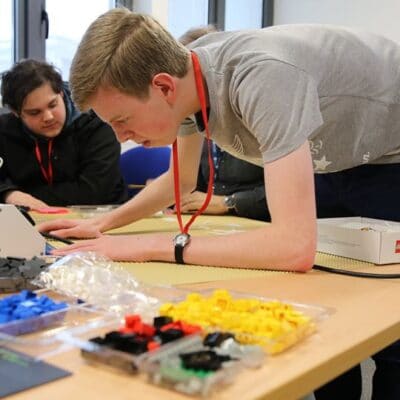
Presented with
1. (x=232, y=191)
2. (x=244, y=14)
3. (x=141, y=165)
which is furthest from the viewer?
(x=244, y=14)

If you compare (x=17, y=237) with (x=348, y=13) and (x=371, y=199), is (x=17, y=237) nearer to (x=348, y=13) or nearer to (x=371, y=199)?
(x=371, y=199)

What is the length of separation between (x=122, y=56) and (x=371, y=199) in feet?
1.88

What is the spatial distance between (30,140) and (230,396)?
2.14 meters

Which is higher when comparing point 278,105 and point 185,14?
point 185,14

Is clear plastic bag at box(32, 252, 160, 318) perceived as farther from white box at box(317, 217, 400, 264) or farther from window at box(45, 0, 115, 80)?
window at box(45, 0, 115, 80)

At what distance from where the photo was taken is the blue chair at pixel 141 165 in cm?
257

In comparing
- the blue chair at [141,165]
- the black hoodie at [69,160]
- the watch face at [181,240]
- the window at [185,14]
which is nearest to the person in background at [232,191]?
the blue chair at [141,165]

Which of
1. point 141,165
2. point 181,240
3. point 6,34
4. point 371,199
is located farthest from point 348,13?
point 181,240

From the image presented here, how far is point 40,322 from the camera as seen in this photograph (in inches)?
24.1

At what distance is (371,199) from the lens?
1192mm

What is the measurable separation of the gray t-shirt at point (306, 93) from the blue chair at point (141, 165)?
1382mm

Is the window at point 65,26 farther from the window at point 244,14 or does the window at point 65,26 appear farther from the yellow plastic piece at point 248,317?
the yellow plastic piece at point 248,317

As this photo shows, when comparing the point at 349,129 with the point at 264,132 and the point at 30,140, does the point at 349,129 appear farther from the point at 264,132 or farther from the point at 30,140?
the point at 30,140

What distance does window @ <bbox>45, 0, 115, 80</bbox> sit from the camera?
9.99ft
